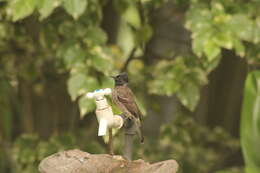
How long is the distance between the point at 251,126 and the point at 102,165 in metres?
0.82

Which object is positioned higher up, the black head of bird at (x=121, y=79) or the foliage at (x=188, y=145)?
the black head of bird at (x=121, y=79)

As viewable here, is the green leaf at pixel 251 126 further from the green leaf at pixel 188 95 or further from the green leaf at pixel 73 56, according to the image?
the green leaf at pixel 73 56

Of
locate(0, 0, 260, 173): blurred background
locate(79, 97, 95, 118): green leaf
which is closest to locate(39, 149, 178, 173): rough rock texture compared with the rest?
locate(0, 0, 260, 173): blurred background

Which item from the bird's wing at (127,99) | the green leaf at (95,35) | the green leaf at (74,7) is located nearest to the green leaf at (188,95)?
the green leaf at (95,35)

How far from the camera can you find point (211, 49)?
120cm

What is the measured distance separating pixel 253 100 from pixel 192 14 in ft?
1.31

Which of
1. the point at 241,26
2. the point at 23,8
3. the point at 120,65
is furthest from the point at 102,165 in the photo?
the point at 120,65

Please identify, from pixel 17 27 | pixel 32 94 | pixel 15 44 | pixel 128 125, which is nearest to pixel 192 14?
pixel 128 125

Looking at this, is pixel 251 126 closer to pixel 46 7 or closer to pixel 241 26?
pixel 241 26

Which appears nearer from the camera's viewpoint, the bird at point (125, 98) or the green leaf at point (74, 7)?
the bird at point (125, 98)

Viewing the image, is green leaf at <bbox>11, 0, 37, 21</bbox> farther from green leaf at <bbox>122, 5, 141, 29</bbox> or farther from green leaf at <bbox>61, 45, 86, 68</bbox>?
green leaf at <bbox>122, 5, 141, 29</bbox>

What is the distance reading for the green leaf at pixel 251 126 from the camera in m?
1.47

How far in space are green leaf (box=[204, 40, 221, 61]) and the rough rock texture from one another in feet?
1.39

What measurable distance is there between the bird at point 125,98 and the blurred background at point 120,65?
0.67 ft
